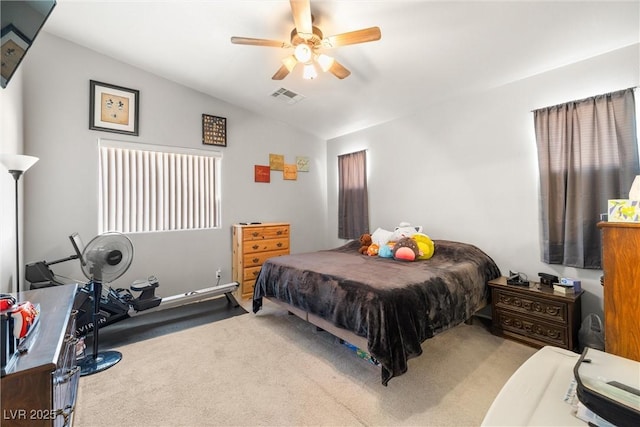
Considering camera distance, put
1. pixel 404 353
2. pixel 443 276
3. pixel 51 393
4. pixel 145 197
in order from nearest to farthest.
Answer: pixel 51 393
pixel 404 353
pixel 443 276
pixel 145 197

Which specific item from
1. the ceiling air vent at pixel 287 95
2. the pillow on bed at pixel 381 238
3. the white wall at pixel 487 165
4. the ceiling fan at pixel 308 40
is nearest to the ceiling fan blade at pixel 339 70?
the ceiling fan at pixel 308 40

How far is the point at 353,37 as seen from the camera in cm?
195

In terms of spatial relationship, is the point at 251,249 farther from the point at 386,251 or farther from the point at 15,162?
the point at 15,162

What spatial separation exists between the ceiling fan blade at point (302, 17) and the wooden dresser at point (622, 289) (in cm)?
237

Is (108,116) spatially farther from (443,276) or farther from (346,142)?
(443,276)

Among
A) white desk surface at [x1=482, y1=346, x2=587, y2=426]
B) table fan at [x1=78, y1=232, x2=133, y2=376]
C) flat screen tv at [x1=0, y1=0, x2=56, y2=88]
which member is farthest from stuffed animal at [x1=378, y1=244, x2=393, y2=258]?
flat screen tv at [x1=0, y1=0, x2=56, y2=88]

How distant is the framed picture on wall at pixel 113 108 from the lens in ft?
9.61

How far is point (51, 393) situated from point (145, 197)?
2.94 meters

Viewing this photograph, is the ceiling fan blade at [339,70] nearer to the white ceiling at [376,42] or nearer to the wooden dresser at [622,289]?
the white ceiling at [376,42]

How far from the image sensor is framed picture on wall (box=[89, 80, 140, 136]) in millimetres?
2928

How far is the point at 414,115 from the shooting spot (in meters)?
3.62

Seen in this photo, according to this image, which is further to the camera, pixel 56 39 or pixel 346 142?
pixel 346 142

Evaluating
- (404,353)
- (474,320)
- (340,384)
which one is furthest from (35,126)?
(474,320)

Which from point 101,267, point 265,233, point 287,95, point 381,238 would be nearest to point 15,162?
point 101,267
